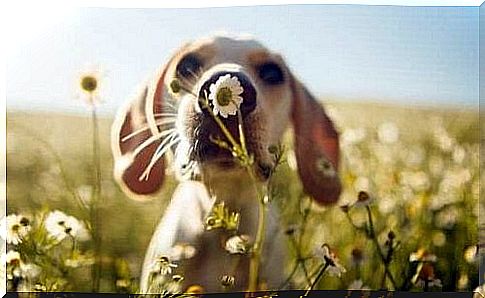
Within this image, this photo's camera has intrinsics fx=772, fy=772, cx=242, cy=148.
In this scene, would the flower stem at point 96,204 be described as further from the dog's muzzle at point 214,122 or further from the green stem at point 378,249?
the green stem at point 378,249

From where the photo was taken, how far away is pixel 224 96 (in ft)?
7.38

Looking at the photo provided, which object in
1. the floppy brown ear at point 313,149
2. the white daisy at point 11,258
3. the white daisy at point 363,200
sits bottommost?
the white daisy at point 11,258

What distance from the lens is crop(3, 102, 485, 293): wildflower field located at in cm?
220

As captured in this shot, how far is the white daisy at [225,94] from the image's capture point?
7.37 ft

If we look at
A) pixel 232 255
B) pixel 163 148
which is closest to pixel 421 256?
pixel 232 255

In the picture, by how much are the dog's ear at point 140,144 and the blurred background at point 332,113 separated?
0.03 metres

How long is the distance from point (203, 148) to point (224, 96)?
16 cm

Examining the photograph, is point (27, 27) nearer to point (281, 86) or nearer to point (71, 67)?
point (71, 67)

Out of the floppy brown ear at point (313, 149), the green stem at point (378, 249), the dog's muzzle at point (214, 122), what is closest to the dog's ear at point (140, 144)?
the dog's muzzle at point (214, 122)

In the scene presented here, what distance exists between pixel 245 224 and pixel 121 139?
17.3 inches

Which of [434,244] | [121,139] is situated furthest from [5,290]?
[434,244]

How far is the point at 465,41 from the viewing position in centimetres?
231

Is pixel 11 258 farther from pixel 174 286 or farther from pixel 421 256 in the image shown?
pixel 421 256

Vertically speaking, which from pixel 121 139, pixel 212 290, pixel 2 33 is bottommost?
pixel 212 290
